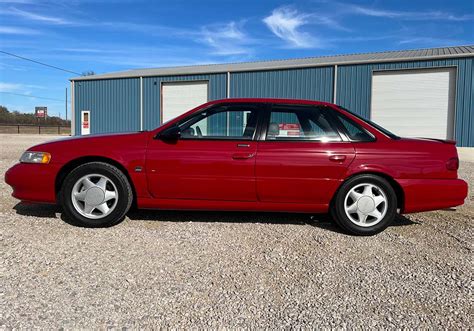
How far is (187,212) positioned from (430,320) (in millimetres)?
3170

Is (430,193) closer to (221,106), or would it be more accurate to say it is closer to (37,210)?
(221,106)

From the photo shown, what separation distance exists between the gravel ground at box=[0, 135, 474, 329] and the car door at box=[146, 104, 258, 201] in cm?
45

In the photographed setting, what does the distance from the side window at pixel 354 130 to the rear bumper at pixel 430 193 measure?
1.94 feet

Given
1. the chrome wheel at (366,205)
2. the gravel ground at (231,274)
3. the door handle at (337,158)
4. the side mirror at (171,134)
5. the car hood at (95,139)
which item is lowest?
the gravel ground at (231,274)

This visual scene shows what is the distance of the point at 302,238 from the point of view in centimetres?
383

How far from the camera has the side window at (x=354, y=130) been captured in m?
4.02

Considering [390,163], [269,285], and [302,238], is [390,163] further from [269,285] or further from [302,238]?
[269,285]

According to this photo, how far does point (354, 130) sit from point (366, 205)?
0.84 metres

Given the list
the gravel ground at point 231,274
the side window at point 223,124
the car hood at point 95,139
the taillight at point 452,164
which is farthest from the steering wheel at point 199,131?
the taillight at point 452,164

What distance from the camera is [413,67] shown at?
1588 cm

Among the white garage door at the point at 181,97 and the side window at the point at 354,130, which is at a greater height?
the white garage door at the point at 181,97

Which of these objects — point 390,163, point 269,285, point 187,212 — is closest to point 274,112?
point 390,163

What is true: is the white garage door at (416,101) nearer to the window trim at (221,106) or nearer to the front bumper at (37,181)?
the window trim at (221,106)

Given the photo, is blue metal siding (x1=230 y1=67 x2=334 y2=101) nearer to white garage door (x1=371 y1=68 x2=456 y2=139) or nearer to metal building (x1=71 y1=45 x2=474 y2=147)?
metal building (x1=71 y1=45 x2=474 y2=147)
